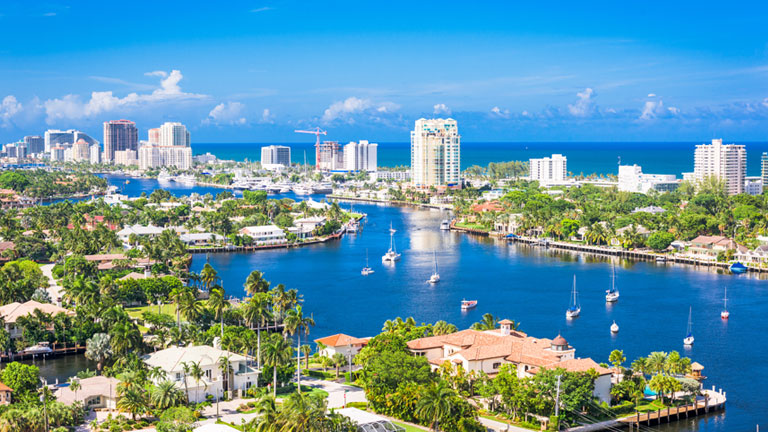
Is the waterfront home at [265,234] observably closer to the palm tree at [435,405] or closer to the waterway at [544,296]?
the waterway at [544,296]

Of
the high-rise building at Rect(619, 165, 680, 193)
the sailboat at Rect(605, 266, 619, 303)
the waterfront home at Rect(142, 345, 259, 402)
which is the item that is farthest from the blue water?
the high-rise building at Rect(619, 165, 680, 193)

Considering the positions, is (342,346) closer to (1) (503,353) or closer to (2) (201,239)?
(1) (503,353)

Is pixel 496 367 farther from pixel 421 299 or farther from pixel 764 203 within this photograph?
pixel 764 203

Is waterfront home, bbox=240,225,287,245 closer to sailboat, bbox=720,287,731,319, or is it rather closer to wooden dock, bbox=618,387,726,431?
sailboat, bbox=720,287,731,319

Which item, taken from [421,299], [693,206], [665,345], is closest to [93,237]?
[421,299]

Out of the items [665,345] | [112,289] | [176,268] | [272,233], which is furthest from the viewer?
[272,233]

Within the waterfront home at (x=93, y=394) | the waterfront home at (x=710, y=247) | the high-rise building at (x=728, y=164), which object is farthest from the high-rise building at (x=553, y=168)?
the waterfront home at (x=93, y=394)
